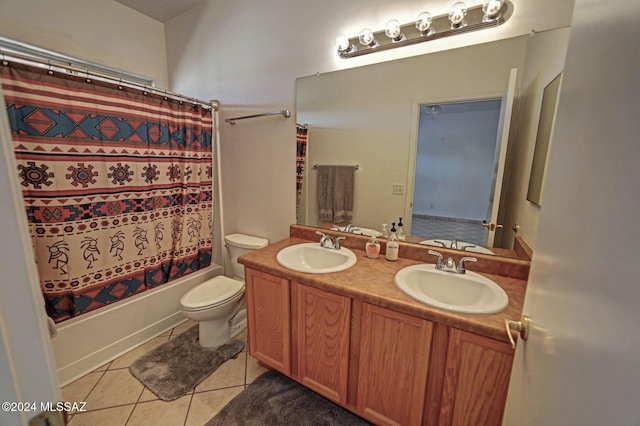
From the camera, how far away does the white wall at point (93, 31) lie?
1753mm

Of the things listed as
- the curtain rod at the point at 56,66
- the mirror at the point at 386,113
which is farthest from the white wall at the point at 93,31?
the mirror at the point at 386,113

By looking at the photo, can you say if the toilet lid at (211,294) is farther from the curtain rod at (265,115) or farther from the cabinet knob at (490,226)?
the cabinet knob at (490,226)

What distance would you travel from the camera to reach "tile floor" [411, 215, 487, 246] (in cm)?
145

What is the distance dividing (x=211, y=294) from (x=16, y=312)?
5.67ft

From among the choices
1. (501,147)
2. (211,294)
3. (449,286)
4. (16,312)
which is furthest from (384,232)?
(16,312)

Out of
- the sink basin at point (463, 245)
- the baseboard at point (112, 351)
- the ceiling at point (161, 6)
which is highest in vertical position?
the ceiling at point (161, 6)

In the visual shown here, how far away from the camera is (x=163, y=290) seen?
6.92 ft

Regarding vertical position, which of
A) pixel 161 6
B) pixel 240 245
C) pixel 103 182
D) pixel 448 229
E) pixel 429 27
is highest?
pixel 161 6

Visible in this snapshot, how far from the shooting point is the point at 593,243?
1.43 feet

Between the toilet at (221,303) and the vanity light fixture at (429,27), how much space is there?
1.56 m

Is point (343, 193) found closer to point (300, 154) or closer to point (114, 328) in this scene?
point (300, 154)

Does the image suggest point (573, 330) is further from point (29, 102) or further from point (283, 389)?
point (29, 102)

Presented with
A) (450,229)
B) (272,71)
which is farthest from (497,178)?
(272,71)

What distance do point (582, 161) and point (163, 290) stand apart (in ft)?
8.33
